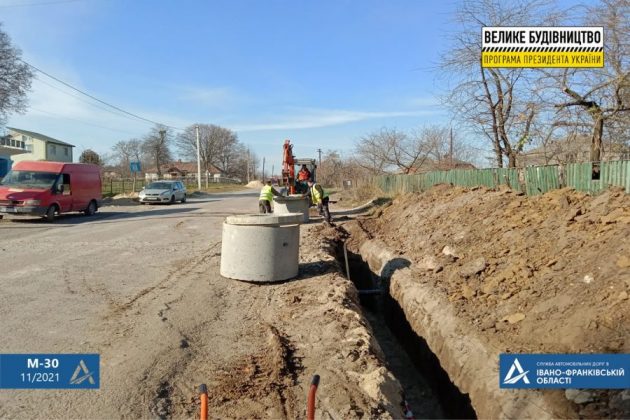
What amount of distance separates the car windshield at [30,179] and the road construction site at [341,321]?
7665 millimetres

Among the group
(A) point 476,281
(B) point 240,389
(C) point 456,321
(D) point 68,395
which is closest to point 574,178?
(A) point 476,281

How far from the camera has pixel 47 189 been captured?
16.7m

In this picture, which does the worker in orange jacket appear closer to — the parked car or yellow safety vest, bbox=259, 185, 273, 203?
yellow safety vest, bbox=259, 185, 273, 203

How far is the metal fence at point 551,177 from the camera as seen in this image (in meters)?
7.60

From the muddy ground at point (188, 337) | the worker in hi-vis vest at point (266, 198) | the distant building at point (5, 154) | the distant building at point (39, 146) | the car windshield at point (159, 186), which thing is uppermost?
the distant building at point (39, 146)

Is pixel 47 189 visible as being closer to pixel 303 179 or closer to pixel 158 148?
pixel 303 179

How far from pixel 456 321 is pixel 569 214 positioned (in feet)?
8.94

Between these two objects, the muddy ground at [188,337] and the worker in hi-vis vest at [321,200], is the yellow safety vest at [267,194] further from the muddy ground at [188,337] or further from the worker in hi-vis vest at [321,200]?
the muddy ground at [188,337]

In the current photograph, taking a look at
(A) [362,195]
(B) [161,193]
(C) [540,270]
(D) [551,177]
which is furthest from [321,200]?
(B) [161,193]

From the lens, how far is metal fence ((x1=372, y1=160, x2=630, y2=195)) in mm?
7605

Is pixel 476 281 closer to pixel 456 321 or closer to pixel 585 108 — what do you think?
pixel 456 321

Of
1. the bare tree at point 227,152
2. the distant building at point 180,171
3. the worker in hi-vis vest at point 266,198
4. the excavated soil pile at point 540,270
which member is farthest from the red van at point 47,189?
the bare tree at point 227,152

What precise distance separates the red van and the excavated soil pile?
13.2m

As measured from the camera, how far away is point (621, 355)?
169 inches
